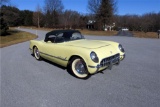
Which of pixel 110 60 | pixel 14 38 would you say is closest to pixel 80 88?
pixel 110 60

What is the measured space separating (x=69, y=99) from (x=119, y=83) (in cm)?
144

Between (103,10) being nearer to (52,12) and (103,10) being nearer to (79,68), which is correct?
(52,12)

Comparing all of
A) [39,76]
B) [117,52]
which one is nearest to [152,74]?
[117,52]

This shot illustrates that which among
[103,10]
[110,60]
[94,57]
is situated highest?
[103,10]

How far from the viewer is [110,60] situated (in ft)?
14.9

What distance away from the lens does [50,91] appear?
382 centimetres

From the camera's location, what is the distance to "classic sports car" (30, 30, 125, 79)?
427cm

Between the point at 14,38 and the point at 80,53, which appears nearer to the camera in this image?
the point at 80,53

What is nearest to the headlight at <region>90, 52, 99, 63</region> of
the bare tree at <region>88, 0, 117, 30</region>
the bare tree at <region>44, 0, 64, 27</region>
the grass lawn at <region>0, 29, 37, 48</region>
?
the grass lawn at <region>0, 29, 37, 48</region>

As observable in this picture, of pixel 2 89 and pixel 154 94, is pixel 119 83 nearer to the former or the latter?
pixel 154 94

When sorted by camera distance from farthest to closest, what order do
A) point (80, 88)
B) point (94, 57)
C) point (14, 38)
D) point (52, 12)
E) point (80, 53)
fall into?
point (52, 12) < point (14, 38) < point (80, 53) < point (94, 57) < point (80, 88)

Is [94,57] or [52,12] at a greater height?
[52,12]

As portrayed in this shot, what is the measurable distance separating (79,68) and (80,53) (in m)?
0.51

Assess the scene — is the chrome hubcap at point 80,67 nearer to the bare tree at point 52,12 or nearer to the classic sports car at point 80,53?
the classic sports car at point 80,53
